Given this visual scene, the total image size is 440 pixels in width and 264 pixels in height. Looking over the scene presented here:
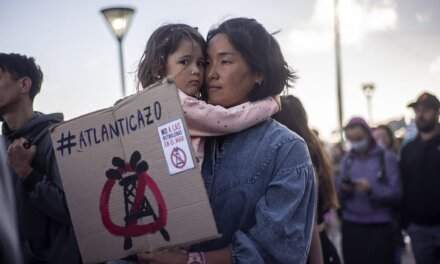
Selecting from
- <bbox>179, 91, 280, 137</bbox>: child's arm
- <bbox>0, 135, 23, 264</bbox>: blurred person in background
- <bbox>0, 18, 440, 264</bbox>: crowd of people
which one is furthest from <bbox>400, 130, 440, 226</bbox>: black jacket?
<bbox>0, 135, 23, 264</bbox>: blurred person in background

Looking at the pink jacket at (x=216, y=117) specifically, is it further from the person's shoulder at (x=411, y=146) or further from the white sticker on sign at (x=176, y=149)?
the person's shoulder at (x=411, y=146)

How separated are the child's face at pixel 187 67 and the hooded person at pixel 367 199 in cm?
376

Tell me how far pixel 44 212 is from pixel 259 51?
4.35 feet

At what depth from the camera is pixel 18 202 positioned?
10.1 feet

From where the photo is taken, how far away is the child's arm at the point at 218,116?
7.20 feet

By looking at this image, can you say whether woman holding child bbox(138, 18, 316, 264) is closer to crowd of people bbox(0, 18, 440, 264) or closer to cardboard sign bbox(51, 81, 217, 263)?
crowd of people bbox(0, 18, 440, 264)

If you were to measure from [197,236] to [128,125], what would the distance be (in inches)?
17.2

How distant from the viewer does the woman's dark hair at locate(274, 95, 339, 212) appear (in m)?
3.75

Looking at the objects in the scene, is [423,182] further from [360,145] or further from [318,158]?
[318,158]

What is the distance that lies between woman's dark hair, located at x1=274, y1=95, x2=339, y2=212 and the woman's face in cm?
133

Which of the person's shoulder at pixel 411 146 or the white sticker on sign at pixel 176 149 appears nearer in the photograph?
the white sticker on sign at pixel 176 149

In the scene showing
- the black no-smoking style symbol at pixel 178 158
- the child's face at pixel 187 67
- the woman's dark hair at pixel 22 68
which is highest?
the woman's dark hair at pixel 22 68

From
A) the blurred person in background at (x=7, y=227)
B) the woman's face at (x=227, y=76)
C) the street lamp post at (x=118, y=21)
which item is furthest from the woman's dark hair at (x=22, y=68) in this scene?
the street lamp post at (x=118, y=21)

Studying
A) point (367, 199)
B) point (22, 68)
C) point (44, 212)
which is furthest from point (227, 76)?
point (367, 199)
